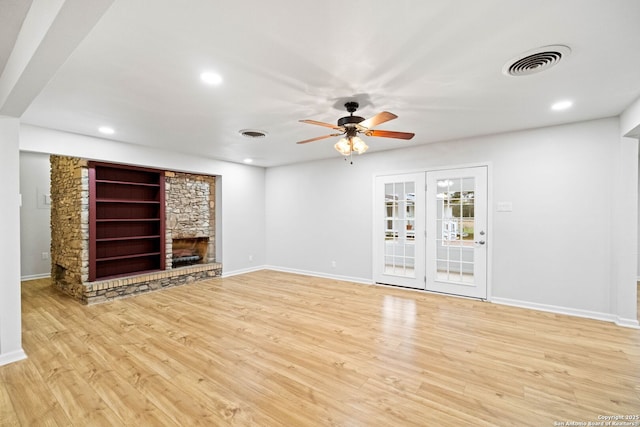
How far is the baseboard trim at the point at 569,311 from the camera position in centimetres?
347

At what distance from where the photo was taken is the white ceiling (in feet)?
5.61

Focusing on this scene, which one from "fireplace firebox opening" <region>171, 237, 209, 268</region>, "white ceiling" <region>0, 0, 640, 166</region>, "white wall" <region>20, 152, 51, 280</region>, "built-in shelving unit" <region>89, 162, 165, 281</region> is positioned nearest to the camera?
"white ceiling" <region>0, 0, 640, 166</region>

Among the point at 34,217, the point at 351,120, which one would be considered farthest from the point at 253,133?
the point at 34,217

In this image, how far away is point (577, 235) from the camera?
3822 millimetres

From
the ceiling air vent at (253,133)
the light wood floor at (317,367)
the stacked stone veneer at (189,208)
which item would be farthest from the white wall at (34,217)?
the ceiling air vent at (253,133)

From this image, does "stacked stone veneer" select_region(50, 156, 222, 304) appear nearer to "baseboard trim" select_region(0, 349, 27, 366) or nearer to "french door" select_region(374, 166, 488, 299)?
"baseboard trim" select_region(0, 349, 27, 366)

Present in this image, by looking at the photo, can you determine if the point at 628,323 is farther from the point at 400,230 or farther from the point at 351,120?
the point at 351,120

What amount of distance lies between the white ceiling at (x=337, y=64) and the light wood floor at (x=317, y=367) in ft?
8.49

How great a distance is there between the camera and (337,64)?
7.47ft

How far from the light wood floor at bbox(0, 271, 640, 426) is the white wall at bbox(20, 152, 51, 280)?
2864mm

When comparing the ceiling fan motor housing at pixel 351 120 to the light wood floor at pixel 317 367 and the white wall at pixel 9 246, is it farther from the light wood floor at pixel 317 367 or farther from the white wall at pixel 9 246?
the white wall at pixel 9 246

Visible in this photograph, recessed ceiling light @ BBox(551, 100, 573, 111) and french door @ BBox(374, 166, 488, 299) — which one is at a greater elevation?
recessed ceiling light @ BBox(551, 100, 573, 111)

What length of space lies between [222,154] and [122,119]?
2.17 metres

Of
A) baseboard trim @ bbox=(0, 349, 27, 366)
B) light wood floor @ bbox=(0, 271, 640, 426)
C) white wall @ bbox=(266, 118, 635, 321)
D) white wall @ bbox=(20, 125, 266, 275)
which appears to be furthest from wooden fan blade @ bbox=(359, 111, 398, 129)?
white wall @ bbox=(20, 125, 266, 275)
